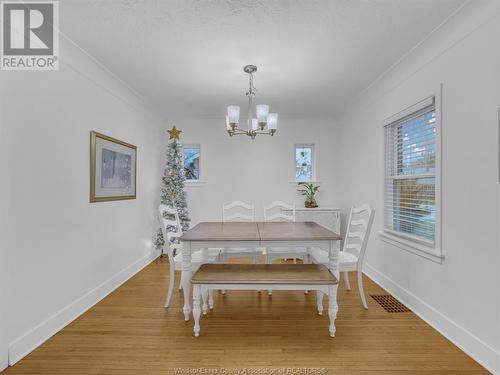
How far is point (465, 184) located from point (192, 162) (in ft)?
13.7

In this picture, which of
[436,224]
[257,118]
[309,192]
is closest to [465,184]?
[436,224]

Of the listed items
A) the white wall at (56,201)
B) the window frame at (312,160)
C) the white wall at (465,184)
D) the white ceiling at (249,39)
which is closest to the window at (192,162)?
the white ceiling at (249,39)

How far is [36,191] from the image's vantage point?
2121 mm

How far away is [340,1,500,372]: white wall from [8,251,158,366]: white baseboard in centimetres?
326

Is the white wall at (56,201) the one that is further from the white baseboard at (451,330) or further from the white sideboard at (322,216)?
the white baseboard at (451,330)

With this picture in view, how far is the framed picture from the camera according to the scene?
287cm

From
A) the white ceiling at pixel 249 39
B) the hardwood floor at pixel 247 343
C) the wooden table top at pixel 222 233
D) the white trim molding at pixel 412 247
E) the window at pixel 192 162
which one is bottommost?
the hardwood floor at pixel 247 343

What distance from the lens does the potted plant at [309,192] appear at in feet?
16.0

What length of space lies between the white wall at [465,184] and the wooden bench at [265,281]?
0.95 meters

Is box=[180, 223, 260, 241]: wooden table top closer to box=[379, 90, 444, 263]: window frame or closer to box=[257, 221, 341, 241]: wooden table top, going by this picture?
box=[257, 221, 341, 241]: wooden table top

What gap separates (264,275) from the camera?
90.8 inches

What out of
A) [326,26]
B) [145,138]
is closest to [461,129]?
[326,26]

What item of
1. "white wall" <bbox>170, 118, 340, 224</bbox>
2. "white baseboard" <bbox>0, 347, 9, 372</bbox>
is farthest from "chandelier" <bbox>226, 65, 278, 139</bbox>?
"white baseboard" <bbox>0, 347, 9, 372</bbox>

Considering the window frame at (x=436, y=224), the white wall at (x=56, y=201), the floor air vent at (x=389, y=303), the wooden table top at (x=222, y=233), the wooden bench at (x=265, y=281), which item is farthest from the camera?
the floor air vent at (x=389, y=303)
